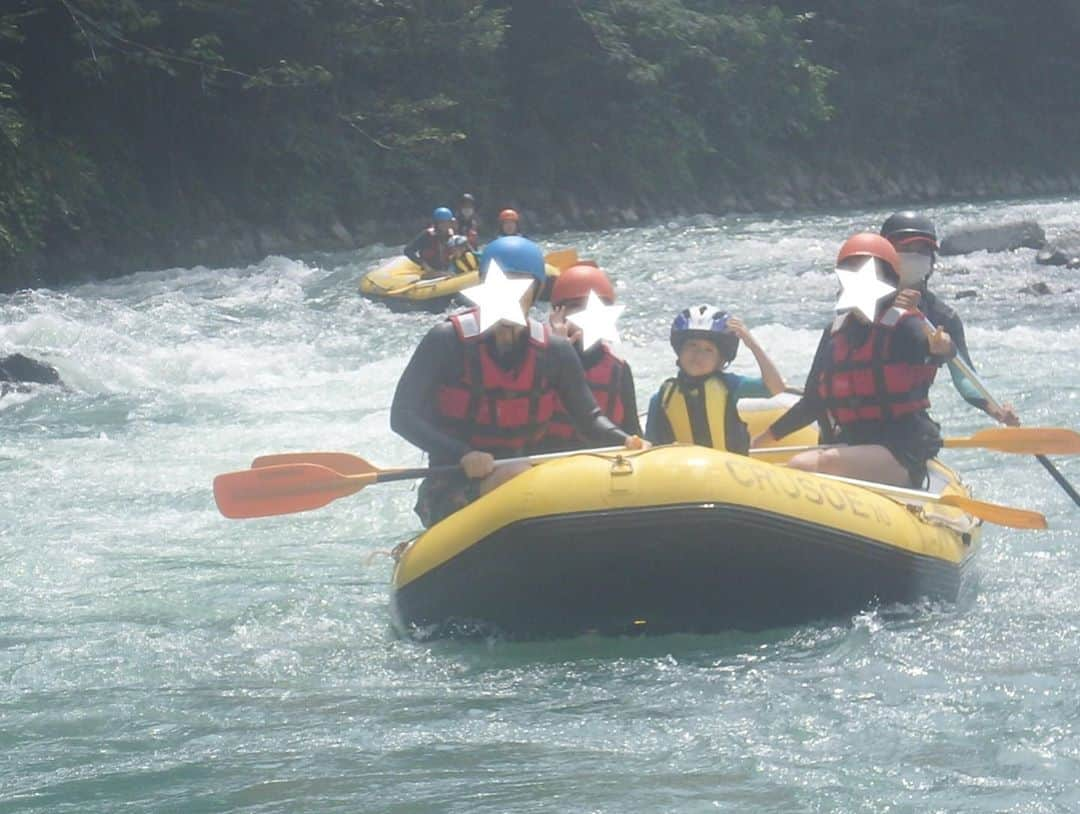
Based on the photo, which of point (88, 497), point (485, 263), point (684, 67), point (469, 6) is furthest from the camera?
point (684, 67)

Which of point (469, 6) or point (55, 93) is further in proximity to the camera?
point (469, 6)

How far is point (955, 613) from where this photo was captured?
4590 mm

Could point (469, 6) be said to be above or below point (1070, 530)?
above

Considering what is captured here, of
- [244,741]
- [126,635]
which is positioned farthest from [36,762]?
[126,635]

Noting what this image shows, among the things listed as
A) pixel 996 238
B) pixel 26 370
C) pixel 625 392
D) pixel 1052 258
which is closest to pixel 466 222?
pixel 996 238

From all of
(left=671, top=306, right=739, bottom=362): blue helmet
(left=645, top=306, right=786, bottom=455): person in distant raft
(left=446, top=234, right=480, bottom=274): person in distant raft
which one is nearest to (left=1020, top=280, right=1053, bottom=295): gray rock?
(left=446, top=234, right=480, bottom=274): person in distant raft

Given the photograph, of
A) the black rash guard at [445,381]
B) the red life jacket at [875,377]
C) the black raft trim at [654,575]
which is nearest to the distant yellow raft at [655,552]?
the black raft trim at [654,575]

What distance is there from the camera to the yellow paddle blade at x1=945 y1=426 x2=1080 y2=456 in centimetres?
496

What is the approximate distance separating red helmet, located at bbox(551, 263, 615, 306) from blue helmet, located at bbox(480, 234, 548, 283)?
531mm

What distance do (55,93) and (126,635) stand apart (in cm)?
1348

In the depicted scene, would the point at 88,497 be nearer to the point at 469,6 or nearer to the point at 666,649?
the point at 666,649

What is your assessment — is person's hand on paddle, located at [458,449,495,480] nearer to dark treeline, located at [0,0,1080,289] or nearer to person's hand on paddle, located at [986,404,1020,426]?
person's hand on paddle, located at [986,404,1020,426]

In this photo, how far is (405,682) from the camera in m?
4.12

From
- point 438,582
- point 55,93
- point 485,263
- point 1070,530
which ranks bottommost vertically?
point 1070,530
